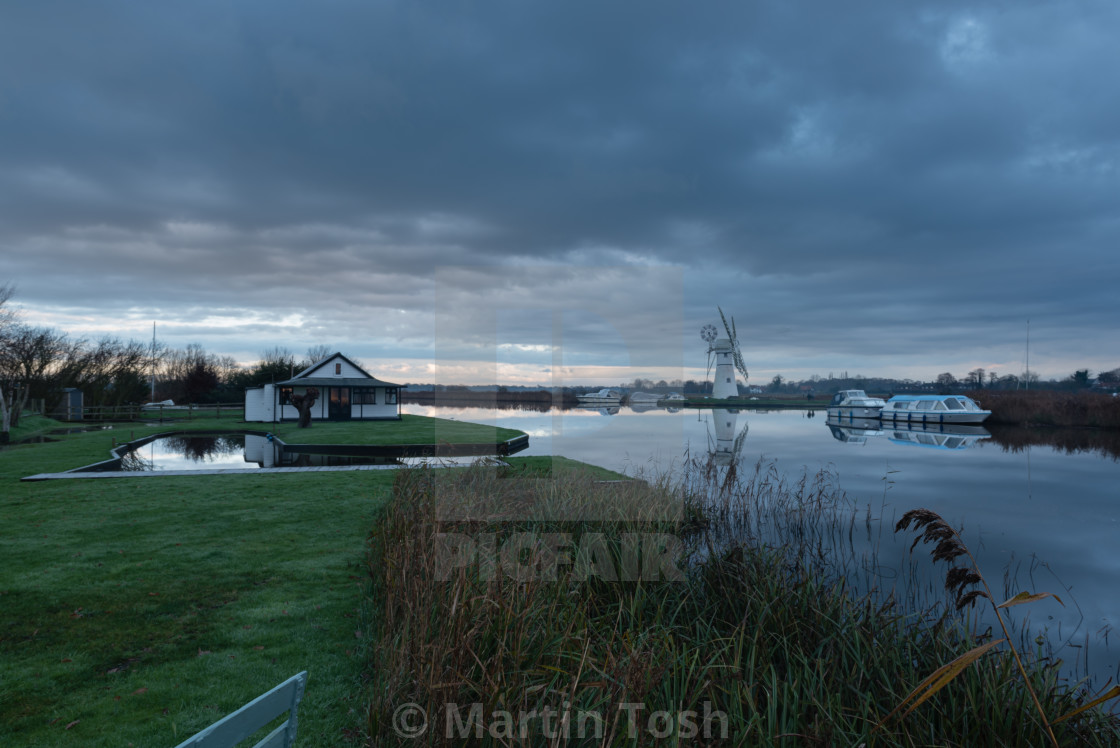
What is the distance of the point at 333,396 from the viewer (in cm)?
3444

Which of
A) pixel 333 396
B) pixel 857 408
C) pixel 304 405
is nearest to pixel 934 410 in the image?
pixel 857 408

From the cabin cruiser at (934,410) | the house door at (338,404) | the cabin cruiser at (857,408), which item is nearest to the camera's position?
the house door at (338,404)

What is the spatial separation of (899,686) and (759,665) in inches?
40.5

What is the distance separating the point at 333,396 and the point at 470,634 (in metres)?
33.7

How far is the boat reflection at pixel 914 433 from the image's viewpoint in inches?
1166

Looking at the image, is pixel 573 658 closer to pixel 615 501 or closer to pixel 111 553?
pixel 615 501

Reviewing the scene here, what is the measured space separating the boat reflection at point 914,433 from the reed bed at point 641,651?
26.9 m

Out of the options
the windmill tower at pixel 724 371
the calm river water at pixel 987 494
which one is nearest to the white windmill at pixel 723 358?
the windmill tower at pixel 724 371

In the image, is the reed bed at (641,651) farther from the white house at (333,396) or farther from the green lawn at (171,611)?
the white house at (333,396)

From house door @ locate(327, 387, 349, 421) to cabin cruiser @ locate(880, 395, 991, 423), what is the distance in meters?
39.7

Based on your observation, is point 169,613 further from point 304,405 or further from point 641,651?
point 304,405

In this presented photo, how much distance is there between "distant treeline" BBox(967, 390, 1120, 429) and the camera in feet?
116

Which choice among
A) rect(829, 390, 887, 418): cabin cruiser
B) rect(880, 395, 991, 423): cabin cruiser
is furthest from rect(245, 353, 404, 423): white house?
rect(880, 395, 991, 423): cabin cruiser

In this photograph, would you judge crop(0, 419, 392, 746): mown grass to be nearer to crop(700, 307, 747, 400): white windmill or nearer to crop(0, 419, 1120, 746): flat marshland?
crop(0, 419, 1120, 746): flat marshland
